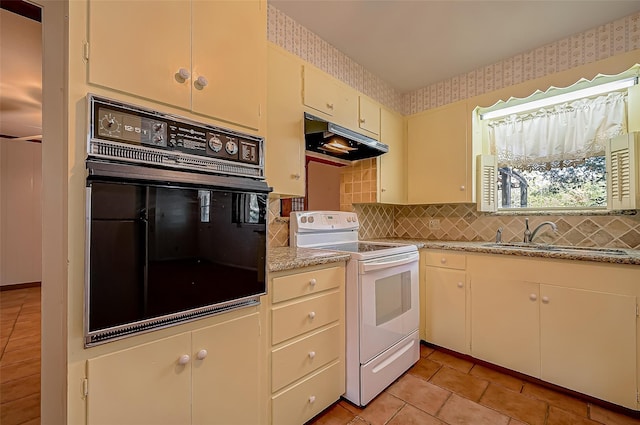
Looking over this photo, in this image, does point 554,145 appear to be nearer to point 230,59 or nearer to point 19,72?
point 230,59

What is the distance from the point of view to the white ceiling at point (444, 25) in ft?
6.16

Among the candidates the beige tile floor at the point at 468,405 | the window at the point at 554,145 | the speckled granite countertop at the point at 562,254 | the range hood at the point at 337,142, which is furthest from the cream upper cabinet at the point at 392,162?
the beige tile floor at the point at 468,405

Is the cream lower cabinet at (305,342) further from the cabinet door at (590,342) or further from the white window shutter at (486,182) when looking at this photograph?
the white window shutter at (486,182)

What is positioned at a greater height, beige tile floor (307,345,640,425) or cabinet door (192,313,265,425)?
cabinet door (192,313,265,425)

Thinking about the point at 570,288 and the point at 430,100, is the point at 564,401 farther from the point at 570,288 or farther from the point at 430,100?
the point at 430,100

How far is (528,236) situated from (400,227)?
1221mm

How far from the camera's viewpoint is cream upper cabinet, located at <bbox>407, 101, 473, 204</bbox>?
2.54 meters

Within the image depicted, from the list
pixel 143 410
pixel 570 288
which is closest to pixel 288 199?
pixel 143 410

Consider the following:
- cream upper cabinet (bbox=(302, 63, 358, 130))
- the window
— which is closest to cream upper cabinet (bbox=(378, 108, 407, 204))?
cream upper cabinet (bbox=(302, 63, 358, 130))

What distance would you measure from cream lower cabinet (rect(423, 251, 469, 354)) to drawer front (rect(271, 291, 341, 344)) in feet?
3.63

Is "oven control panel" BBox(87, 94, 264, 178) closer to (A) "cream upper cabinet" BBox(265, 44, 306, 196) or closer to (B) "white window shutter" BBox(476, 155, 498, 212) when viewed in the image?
(A) "cream upper cabinet" BBox(265, 44, 306, 196)

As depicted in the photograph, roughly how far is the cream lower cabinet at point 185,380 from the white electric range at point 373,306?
2.09ft

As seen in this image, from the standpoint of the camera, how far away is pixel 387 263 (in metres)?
1.84

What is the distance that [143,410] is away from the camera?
0.94 metres
